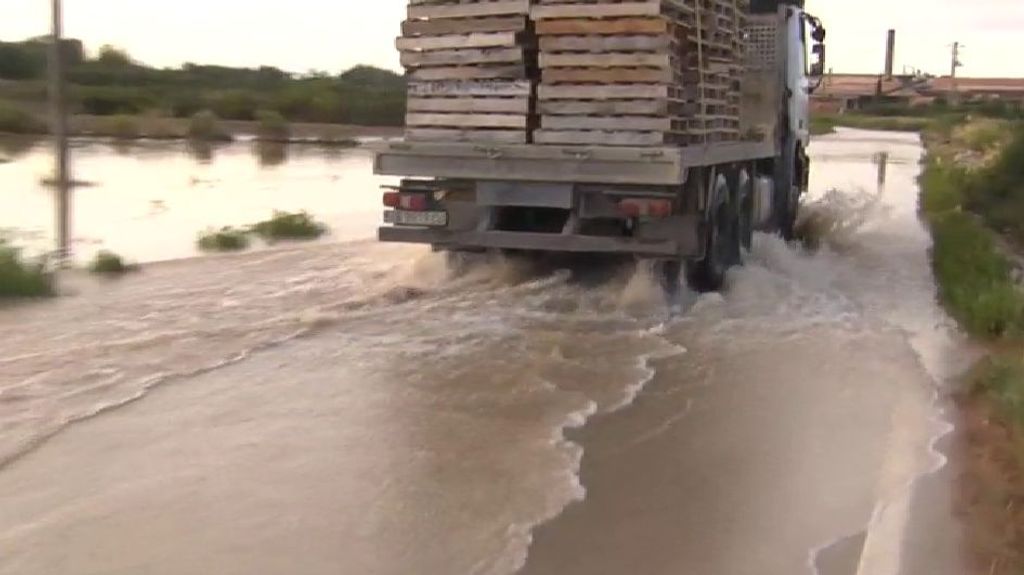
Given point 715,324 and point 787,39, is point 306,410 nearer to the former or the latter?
point 715,324

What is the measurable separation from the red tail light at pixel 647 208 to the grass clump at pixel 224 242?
5.48 meters

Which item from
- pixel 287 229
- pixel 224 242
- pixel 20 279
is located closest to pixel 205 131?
pixel 287 229

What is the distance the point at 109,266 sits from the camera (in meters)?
11.7

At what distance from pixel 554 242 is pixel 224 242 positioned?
506 cm

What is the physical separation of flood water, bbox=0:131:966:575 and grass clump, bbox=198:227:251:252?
147 cm

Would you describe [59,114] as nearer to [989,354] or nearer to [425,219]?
[425,219]

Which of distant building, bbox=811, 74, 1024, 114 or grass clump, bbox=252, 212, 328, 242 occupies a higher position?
distant building, bbox=811, 74, 1024, 114

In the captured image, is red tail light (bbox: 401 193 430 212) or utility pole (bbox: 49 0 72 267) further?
A: utility pole (bbox: 49 0 72 267)

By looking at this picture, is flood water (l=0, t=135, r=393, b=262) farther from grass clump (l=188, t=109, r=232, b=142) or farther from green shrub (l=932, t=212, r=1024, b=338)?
green shrub (l=932, t=212, r=1024, b=338)

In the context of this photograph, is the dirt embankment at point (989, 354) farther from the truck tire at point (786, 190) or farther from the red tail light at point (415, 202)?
the red tail light at point (415, 202)

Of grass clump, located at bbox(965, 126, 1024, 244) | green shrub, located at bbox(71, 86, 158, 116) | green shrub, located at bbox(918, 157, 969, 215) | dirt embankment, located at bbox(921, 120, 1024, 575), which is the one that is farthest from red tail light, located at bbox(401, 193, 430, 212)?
green shrub, located at bbox(71, 86, 158, 116)

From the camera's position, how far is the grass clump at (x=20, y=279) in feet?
32.7

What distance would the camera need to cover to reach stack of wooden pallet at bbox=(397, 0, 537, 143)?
10258 millimetres

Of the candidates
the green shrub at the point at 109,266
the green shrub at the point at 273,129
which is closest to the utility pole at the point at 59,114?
the green shrub at the point at 109,266
